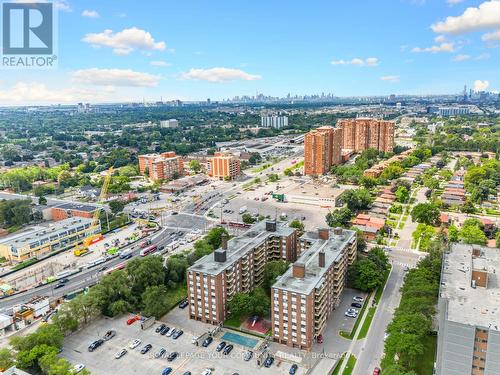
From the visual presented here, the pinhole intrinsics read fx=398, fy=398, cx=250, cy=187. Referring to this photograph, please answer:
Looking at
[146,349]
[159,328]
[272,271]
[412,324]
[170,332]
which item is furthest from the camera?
[272,271]

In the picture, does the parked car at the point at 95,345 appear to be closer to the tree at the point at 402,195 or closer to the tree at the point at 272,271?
the tree at the point at 272,271

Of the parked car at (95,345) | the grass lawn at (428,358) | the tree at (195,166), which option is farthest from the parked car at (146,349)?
the tree at (195,166)

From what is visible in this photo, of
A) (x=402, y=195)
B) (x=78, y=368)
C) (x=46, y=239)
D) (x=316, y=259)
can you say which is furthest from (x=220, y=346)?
(x=402, y=195)

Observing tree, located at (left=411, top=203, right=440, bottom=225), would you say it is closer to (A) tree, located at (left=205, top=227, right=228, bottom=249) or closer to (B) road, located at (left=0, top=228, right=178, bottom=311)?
(A) tree, located at (left=205, top=227, right=228, bottom=249)

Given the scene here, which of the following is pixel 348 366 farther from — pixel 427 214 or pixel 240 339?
pixel 427 214

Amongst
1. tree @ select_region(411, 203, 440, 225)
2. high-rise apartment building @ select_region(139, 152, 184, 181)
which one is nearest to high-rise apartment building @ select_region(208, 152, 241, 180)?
high-rise apartment building @ select_region(139, 152, 184, 181)

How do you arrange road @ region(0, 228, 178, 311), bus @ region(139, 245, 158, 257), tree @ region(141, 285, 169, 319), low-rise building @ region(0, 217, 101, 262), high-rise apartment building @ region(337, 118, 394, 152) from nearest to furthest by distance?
tree @ region(141, 285, 169, 319)
road @ region(0, 228, 178, 311)
low-rise building @ region(0, 217, 101, 262)
bus @ region(139, 245, 158, 257)
high-rise apartment building @ region(337, 118, 394, 152)
